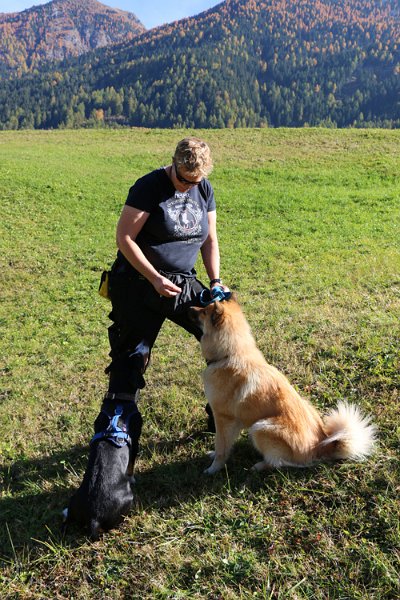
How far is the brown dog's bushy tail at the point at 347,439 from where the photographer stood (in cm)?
294

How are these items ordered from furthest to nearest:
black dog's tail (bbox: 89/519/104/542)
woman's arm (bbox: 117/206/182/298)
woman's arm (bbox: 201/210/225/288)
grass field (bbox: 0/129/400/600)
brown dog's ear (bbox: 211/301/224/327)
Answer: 1. woman's arm (bbox: 201/210/225/288)
2. brown dog's ear (bbox: 211/301/224/327)
3. woman's arm (bbox: 117/206/182/298)
4. black dog's tail (bbox: 89/519/104/542)
5. grass field (bbox: 0/129/400/600)

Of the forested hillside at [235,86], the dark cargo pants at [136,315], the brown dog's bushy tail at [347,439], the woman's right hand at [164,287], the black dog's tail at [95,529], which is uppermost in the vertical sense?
the forested hillside at [235,86]

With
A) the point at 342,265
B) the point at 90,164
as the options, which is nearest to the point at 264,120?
the point at 90,164

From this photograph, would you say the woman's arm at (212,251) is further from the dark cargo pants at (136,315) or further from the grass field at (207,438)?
the grass field at (207,438)

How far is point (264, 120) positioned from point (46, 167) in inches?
5112

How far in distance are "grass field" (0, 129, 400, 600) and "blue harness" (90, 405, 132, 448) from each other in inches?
18.6

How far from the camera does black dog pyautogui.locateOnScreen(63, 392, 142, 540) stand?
2.84 metres

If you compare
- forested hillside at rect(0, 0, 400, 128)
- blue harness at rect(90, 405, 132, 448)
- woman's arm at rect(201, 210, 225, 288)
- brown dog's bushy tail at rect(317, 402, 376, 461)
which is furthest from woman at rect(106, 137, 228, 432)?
forested hillside at rect(0, 0, 400, 128)

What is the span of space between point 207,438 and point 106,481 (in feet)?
3.81

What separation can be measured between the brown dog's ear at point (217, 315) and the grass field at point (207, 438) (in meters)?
1.06

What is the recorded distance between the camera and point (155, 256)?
341 cm

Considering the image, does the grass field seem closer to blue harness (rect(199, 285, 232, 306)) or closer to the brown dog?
the brown dog

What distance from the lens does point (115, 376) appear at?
Result: 3.51 meters

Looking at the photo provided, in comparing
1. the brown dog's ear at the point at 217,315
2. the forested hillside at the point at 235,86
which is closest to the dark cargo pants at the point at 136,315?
the brown dog's ear at the point at 217,315
